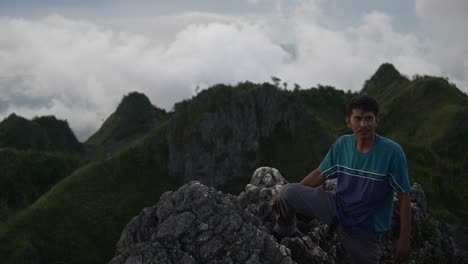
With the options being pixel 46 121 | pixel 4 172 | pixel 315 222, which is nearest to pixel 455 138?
pixel 315 222

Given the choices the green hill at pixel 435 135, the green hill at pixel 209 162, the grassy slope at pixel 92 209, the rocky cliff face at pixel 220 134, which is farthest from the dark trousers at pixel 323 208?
the rocky cliff face at pixel 220 134

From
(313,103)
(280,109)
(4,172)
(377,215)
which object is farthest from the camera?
(313,103)

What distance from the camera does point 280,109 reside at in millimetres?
83688

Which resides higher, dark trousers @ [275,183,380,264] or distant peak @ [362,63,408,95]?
distant peak @ [362,63,408,95]

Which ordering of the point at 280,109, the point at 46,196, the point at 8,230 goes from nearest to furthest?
the point at 8,230 < the point at 46,196 < the point at 280,109

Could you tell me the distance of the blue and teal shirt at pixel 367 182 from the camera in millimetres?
7578

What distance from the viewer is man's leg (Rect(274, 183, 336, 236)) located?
8.57 meters

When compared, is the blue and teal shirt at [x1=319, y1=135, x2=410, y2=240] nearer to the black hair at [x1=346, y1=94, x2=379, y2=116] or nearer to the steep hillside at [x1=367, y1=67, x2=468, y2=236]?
the black hair at [x1=346, y1=94, x2=379, y2=116]

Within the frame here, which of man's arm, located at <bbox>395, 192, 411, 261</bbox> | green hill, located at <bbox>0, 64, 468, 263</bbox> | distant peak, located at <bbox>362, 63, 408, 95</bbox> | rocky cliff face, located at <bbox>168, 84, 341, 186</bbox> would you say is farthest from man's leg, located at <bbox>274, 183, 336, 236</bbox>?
distant peak, located at <bbox>362, 63, 408, 95</bbox>

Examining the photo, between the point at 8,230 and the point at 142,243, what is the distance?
→ 218 feet

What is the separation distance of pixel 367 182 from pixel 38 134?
128m

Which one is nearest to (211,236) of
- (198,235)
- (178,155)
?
(198,235)

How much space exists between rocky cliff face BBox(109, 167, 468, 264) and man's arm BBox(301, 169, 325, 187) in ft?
3.61

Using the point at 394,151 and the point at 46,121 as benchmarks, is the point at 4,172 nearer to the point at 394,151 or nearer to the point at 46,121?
the point at 46,121
